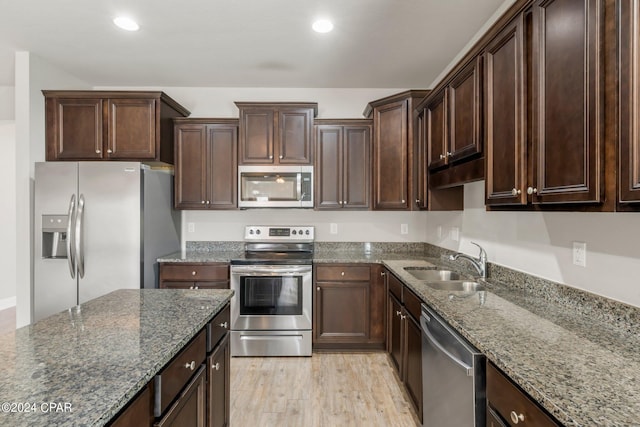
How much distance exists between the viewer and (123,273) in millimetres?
2906

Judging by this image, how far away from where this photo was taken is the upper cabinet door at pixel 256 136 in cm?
337

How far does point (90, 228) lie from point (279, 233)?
1751 millimetres

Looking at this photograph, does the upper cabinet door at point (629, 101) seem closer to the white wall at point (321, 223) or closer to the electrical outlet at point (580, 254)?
the electrical outlet at point (580, 254)

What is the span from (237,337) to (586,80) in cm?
313

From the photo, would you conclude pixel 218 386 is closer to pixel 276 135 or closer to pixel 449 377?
pixel 449 377

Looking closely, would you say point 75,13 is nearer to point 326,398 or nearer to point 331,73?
point 331,73

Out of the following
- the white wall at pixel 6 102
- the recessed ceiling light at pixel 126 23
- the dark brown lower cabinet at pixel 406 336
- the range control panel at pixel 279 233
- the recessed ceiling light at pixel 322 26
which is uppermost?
the recessed ceiling light at pixel 126 23

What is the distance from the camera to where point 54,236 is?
9.73 feet

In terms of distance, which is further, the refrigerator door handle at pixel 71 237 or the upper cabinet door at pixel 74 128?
the upper cabinet door at pixel 74 128

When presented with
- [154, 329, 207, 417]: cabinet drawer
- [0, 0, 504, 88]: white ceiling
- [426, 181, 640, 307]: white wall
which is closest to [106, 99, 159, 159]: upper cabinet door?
Answer: [0, 0, 504, 88]: white ceiling

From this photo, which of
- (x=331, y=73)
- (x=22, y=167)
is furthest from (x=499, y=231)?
(x=22, y=167)

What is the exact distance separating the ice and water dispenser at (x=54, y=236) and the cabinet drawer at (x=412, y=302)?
295 centimetres

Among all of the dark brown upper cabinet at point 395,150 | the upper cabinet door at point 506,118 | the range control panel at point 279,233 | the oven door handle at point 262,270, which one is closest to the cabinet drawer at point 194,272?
the oven door handle at point 262,270

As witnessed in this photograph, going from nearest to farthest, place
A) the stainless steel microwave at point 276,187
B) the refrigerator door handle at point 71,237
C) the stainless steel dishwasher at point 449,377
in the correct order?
the stainless steel dishwasher at point 449,377 < the refrigerator door handle at point 71,237 < the stainless steel microwave at point 276,187
